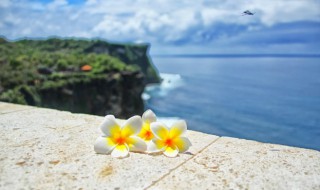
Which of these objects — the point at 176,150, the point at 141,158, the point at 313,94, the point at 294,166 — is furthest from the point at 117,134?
the point at 313,94

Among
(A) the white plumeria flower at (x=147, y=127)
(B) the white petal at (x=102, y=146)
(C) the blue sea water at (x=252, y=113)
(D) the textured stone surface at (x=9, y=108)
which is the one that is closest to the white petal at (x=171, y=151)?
(A) the white plumeria flower at (x=147, y=127)

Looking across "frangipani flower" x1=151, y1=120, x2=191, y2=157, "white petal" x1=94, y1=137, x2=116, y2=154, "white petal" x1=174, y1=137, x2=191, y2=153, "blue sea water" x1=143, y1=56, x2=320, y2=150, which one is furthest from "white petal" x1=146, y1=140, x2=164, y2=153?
"blue sea water" x1=143, y1=56, x2=320, y2=150

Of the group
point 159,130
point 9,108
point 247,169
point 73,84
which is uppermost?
point 159,130

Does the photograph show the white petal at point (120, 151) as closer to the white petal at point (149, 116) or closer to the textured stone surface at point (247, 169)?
the white petal at point (149, 116)

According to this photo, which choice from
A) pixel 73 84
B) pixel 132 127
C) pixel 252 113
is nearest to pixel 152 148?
pixel 132 127

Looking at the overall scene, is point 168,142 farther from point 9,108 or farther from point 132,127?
point 9,108

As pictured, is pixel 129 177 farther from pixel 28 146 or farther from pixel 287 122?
pixel 287 122
